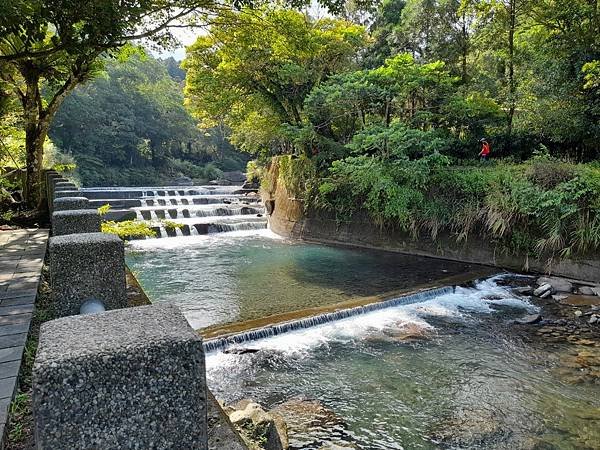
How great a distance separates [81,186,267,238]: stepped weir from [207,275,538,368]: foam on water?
9.11 meters

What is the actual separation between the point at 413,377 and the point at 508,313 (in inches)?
126

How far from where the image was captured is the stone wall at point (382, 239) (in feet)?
31.3

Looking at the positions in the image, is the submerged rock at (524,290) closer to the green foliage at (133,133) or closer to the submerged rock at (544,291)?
the submerged rock at (544,291)

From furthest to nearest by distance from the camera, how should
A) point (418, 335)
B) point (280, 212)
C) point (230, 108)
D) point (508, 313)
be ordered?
1. point (280, 212)
2. point (230, 108)
3. point (508, 313)
4. point (418, 335)

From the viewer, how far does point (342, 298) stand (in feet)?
27.4

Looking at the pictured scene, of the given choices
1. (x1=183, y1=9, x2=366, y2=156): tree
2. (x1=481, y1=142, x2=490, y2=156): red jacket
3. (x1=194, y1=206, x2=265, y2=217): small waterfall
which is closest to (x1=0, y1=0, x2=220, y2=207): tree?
(x1=183, y1=9, x2=366, y2=156): tree

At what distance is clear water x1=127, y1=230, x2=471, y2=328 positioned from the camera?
7.98 m

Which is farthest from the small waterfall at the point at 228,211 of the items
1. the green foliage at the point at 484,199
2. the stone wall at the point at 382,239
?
the green foliage at the point at 484,199

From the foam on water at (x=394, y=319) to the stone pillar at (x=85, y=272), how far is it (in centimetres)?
300

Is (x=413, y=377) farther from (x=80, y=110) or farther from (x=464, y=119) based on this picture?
(x=80, y=110)

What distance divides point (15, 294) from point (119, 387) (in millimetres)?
3310

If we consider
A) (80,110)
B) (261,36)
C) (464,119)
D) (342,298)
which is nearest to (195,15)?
(261,36)

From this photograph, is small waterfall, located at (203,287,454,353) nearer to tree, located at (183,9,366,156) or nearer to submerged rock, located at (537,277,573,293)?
submerged rock, located at (537,277,573,293)

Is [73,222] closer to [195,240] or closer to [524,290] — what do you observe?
[524,290]
